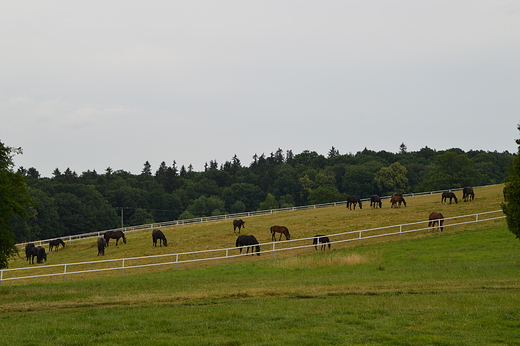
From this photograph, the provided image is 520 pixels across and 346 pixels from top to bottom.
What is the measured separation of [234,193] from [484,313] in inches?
4733

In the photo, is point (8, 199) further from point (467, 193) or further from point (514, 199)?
point (467, 193)

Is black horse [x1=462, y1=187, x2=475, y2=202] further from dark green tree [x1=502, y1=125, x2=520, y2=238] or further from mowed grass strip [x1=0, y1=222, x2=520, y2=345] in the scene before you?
dark green tree [x1=502, y1=125, x2=520, y2=238]

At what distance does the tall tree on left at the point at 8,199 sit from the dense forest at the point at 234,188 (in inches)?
2370

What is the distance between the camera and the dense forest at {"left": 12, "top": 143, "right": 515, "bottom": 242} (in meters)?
90.9

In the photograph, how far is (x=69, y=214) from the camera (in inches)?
3888

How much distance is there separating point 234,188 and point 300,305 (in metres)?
120

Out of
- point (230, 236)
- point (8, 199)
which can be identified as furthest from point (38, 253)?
point (8, 199)

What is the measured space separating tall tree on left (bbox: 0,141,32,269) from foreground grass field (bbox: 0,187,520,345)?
1.75 m

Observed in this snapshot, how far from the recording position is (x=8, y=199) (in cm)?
2036

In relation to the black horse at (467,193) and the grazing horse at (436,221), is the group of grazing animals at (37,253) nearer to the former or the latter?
the grazing horse at (436,221)

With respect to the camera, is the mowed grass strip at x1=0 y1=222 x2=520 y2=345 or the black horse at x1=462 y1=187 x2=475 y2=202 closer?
the mowed grass strip at x1=0 y1=222 x2=520 y2=345

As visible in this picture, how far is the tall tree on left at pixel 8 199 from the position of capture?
20.5 m

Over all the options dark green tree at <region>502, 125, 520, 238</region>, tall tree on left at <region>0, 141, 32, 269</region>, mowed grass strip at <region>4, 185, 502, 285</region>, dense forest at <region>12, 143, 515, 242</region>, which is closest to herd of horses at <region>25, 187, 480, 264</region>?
mowed grass strip at <region>4, 185, 502, 285</region>

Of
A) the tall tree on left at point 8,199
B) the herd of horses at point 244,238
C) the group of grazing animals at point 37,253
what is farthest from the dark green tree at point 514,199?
the group of grazing animals at point 37,253
